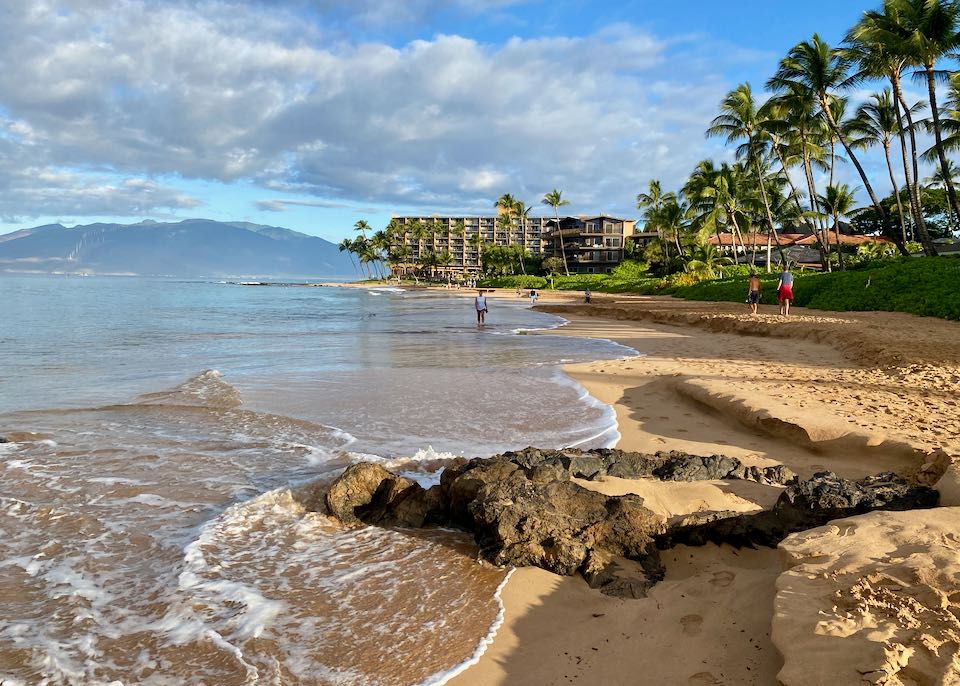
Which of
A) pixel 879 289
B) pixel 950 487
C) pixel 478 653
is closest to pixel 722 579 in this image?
pixel 478 653

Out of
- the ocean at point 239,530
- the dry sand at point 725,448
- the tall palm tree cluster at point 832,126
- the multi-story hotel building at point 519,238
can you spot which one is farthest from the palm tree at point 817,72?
the multi-story hotel building at point 519,238

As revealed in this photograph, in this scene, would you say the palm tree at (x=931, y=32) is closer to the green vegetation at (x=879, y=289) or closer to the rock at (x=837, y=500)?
the green vegetation at (x=879, y=289)

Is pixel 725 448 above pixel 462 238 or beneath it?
beneath

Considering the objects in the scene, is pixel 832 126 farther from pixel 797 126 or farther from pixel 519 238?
pixel 519 238

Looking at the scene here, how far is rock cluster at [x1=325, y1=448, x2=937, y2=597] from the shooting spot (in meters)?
4.20

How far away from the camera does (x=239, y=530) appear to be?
4.98 m

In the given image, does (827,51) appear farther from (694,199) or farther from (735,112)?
(694,199)

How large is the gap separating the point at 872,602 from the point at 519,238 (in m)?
159

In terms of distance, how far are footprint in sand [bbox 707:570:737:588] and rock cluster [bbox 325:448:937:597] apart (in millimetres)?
364

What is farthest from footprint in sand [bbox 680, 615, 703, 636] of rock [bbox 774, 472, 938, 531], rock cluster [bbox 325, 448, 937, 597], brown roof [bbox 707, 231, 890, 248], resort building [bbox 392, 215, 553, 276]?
resort building [bbox 392, 215, 553, 276]

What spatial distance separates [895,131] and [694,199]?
14485mm

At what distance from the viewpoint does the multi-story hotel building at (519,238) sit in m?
100

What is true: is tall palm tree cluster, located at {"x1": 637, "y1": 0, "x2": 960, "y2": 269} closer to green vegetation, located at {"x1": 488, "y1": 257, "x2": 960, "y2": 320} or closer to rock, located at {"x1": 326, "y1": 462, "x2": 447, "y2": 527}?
green vegetation, located at {"x1": 488, "y1": 257, "x2": 960, "y2": 320}

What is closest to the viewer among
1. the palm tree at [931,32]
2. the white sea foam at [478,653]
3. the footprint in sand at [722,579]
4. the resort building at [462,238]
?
the white sea foam at [478,653]
